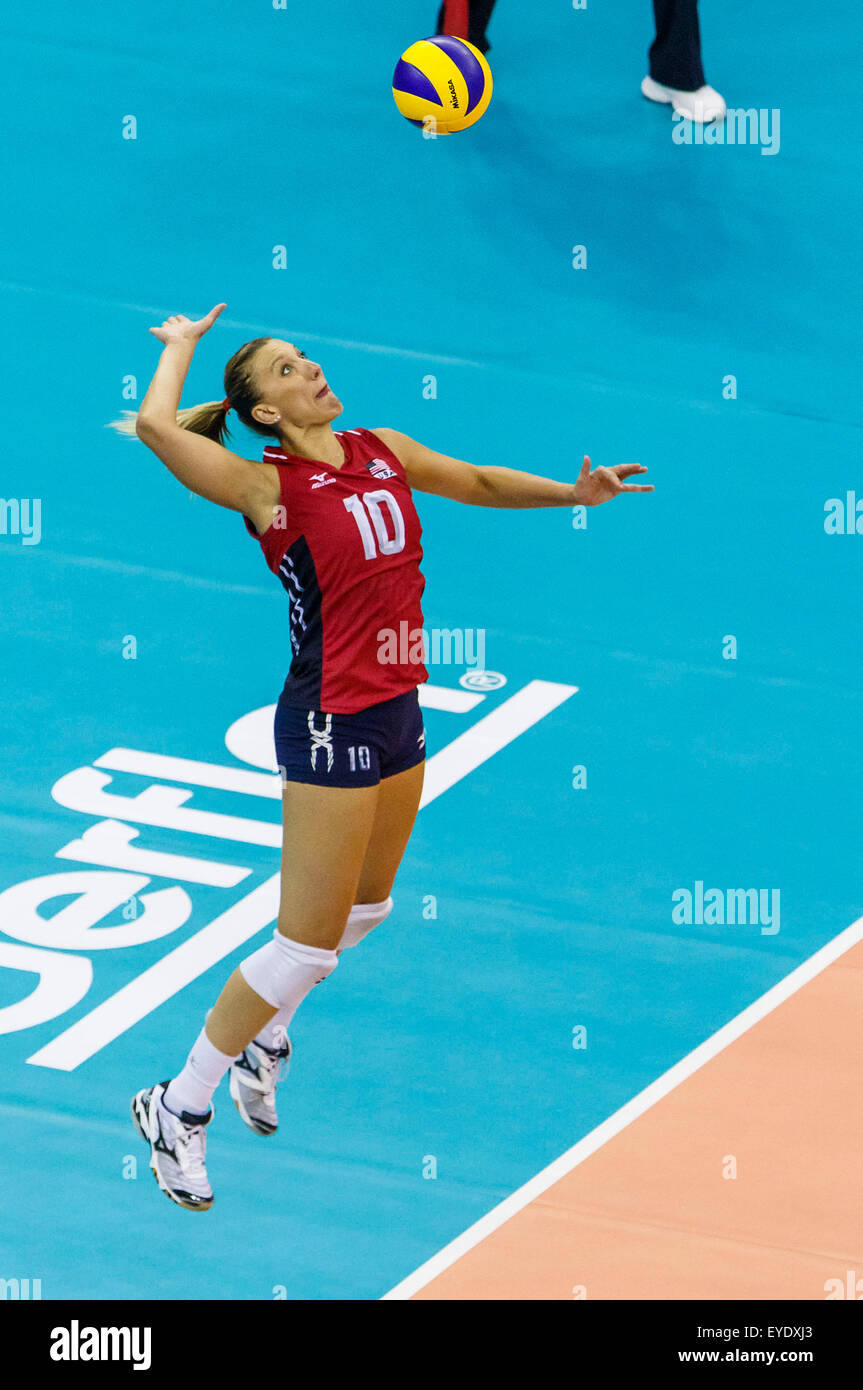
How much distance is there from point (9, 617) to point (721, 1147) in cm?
418

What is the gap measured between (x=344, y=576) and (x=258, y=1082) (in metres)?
1.77

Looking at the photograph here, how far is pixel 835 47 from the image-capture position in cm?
1492

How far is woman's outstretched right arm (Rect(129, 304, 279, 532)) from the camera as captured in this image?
688cm

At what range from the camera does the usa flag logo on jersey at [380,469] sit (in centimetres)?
713

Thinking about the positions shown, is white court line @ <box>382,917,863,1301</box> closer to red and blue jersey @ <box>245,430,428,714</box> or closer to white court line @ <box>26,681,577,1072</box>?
white court line @ <box>26,681,577,1072</box>

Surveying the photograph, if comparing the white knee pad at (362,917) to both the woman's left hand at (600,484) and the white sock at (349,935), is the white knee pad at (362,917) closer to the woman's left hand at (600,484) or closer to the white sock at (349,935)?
the white sock at (349,935)

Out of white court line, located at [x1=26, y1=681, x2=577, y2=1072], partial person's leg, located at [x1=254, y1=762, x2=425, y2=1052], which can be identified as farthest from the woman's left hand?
white court line, located at [x1=26, y1=681, x2=577, y2=1072]

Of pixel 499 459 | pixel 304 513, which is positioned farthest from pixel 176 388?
pixel 499 459

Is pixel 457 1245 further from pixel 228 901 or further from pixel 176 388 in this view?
pixel 176 388

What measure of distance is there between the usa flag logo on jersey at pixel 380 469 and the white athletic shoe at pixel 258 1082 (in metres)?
1.86

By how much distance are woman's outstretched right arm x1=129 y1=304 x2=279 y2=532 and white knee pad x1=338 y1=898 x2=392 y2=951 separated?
4.05 feet

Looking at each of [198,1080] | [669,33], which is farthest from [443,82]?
[198,1080]

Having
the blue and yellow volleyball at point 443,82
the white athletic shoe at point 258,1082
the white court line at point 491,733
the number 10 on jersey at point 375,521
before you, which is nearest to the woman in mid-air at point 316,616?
the number 10 on jersey at point 375,521

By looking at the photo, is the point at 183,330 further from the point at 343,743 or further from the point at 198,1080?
the point at 198,1080
